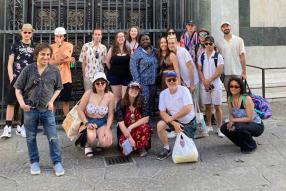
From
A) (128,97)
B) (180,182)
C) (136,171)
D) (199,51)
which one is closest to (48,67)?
(128,97)

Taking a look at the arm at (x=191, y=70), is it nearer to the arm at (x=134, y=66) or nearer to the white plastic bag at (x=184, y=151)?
the arm at (x=134, y=66)

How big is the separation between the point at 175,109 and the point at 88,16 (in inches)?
160

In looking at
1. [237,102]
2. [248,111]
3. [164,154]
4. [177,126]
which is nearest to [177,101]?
[177,126]

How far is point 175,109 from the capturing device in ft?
19.2

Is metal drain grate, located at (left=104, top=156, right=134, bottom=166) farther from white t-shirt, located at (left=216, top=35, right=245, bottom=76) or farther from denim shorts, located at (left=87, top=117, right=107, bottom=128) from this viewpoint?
white t-shirt, located at (left=216, top=35, right=245, bottom=76)

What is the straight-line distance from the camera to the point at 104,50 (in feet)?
23.4

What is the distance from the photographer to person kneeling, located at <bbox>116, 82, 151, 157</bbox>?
232 inches

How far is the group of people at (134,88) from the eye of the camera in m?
5.24

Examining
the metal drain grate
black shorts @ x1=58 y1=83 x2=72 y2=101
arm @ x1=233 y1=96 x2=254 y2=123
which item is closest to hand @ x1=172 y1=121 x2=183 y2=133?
the metal drain grate

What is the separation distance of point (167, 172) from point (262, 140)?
7.26ft

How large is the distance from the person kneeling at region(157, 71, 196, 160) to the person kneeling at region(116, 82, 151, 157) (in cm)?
26

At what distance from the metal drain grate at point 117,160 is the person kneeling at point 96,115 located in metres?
0.21

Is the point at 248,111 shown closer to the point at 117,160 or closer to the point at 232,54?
the point at 232,54

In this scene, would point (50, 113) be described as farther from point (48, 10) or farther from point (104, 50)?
point (48, 10)
